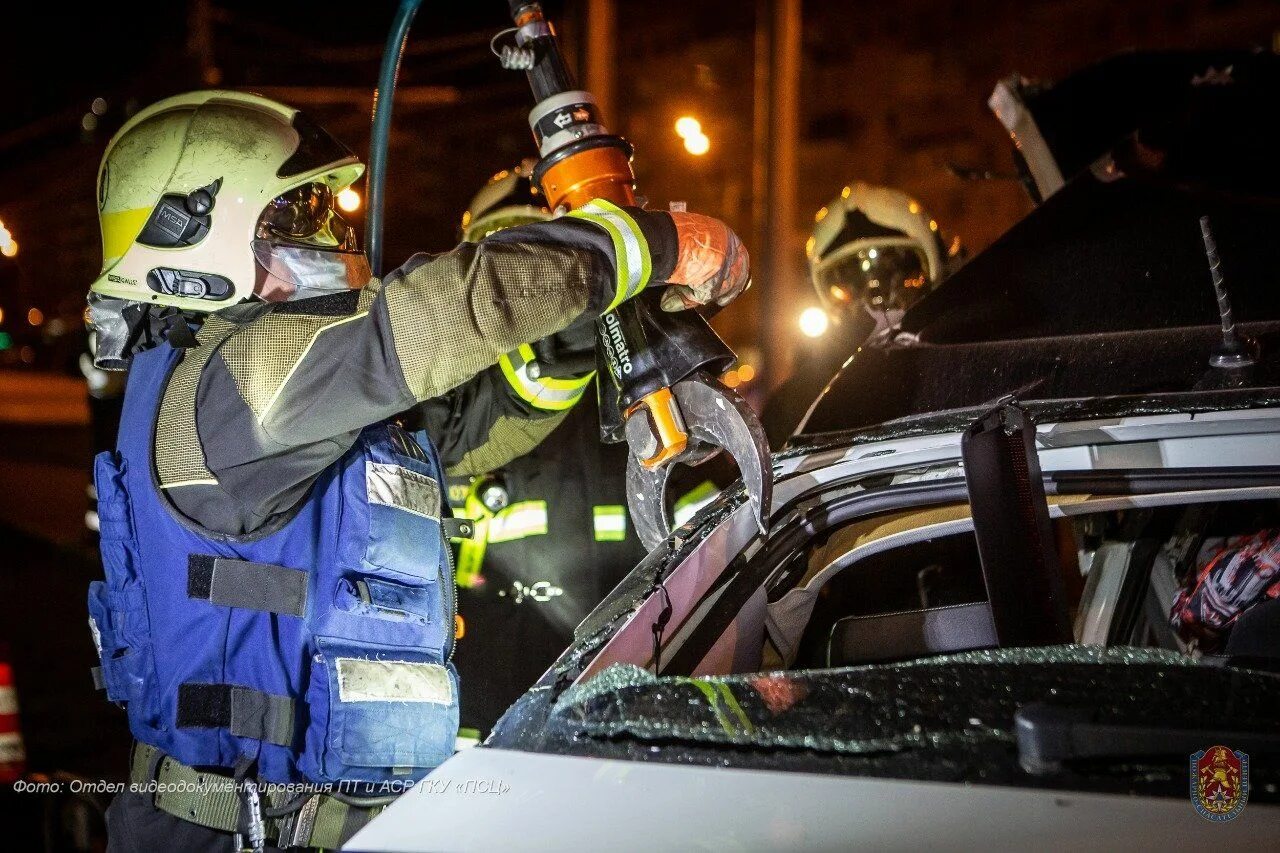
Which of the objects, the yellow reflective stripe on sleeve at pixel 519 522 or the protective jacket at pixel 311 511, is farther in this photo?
the yellow reflective stripe on sleeve at pixel 519 522

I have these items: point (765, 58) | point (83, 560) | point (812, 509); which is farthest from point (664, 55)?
point (812, 509)

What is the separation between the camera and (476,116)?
13.6 meters

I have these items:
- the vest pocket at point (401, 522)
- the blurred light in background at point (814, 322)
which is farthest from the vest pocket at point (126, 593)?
the blurred light in background at point (814, 322)

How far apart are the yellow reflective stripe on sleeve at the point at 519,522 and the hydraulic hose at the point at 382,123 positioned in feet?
2.89

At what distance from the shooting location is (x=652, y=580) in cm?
195

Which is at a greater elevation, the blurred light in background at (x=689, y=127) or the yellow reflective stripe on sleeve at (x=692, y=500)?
the blurred light in background at (x=689, y=127)

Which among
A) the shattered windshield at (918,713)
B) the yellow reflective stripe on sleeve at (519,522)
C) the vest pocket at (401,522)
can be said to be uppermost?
the yellow reflective stripe on sleeve at (519,522)

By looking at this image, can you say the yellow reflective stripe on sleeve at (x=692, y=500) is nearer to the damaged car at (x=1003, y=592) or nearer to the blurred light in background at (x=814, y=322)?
the damaged car at (x=1003, y=592)

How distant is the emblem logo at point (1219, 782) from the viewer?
48.1 inches

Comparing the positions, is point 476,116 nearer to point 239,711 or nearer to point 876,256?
point 876,256

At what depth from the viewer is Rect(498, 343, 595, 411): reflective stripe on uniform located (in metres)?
2.69

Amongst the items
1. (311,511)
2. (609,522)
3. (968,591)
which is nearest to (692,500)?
(609,522)

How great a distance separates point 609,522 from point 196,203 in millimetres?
1481

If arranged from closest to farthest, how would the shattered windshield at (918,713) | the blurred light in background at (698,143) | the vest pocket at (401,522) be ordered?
the shattered windshield at (918,713), the vest pocket at (401,522), the blurred light in background at (698,143)
